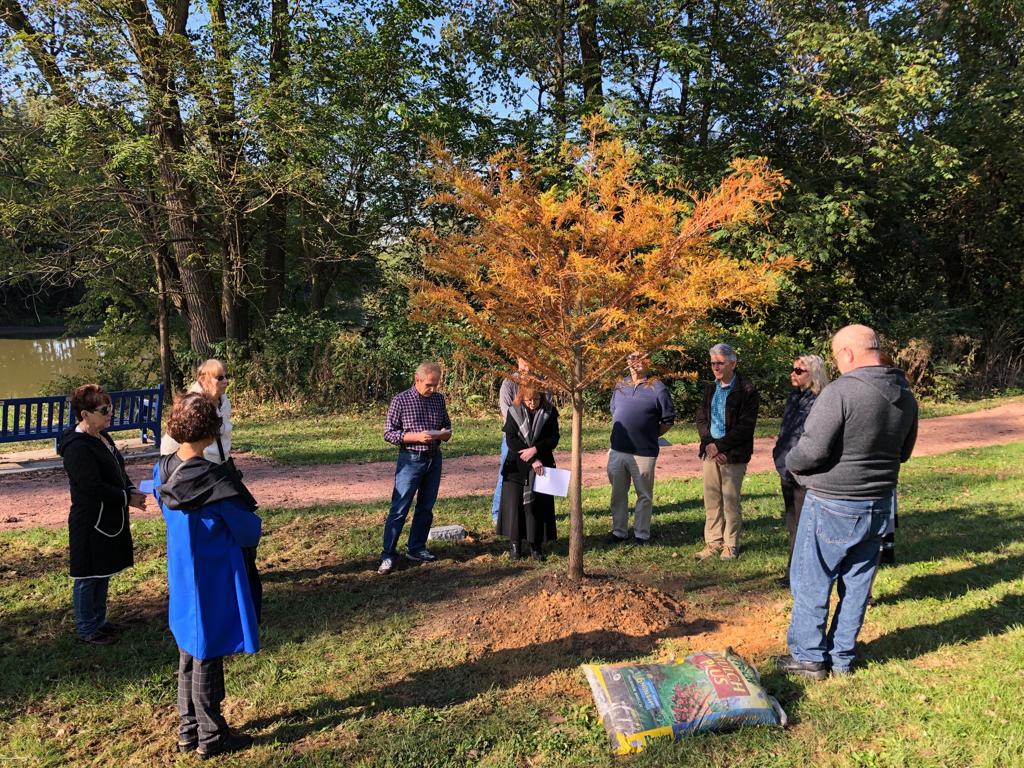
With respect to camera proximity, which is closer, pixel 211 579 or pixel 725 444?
pixel 211 579

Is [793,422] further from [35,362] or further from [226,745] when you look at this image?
[35,362]

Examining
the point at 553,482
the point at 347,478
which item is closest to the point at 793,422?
the point at 553,482

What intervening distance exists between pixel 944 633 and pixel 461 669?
9.72 ft

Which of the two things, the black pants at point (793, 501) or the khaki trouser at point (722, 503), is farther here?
the khaki trouser at point (722, 503)

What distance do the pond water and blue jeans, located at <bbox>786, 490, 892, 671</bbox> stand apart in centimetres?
1933

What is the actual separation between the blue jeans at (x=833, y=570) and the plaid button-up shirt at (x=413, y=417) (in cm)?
289

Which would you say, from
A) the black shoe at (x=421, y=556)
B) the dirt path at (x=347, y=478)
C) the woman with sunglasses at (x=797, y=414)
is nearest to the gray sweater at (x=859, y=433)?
the woman with sunglasses at (x=797, y=414)

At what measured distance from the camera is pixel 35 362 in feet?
95.6

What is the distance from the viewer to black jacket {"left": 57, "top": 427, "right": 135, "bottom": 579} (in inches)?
165

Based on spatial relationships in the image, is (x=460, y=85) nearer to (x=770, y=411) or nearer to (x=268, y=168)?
(x=268, y=168)

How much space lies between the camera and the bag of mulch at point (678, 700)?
10.4ft

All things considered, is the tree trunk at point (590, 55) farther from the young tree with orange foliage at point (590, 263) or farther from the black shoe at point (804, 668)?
the black shoe at point (804, 668)

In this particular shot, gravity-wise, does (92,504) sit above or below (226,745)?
above

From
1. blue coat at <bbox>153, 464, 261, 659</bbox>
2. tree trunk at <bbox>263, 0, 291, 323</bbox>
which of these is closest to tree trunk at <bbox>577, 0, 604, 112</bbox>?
tree trunk at <bbox>263, 0, 291, 323</bbox>
